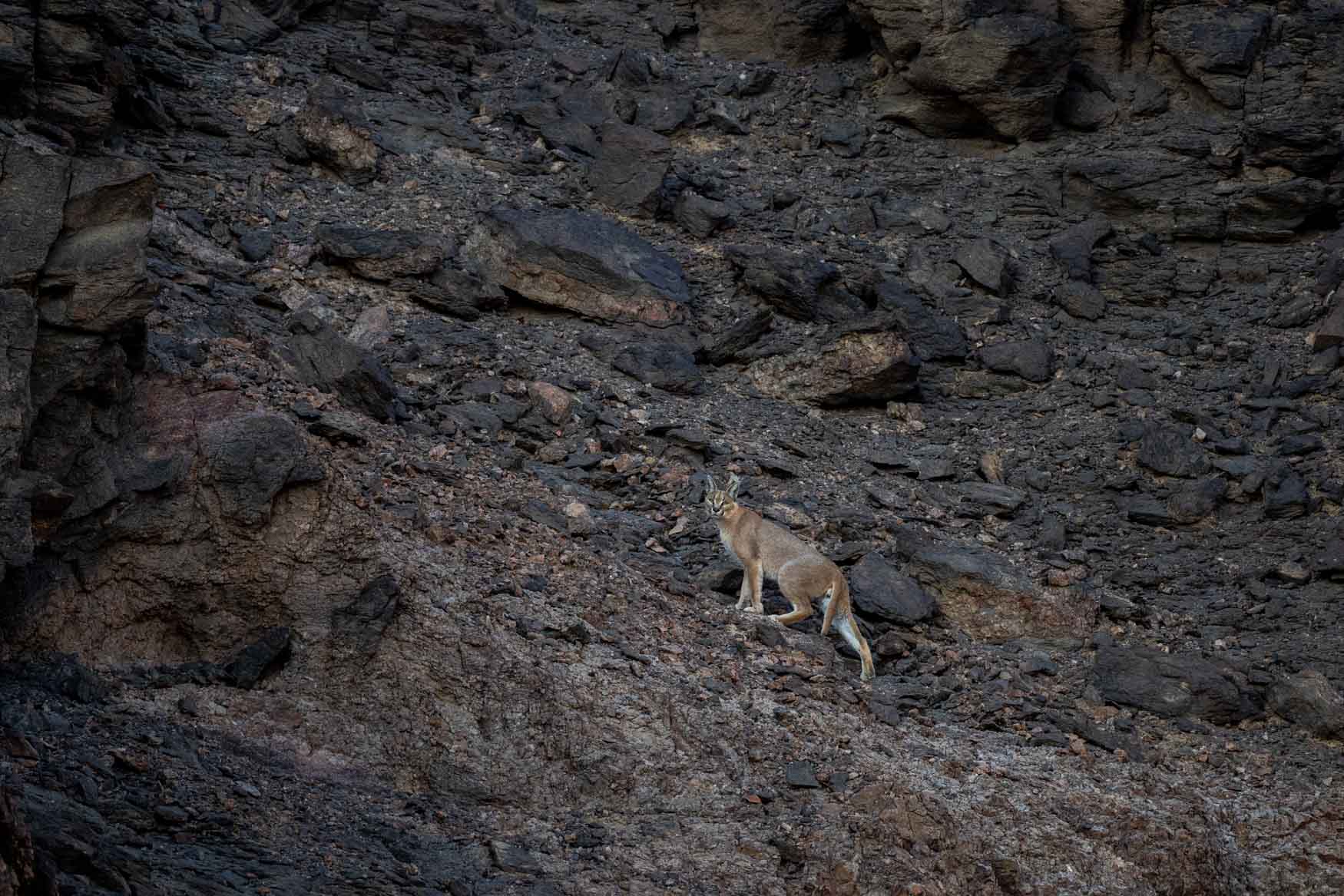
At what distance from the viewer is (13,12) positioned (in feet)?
45.8

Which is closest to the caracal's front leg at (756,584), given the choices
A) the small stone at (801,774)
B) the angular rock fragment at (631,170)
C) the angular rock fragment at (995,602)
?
the angular rock fragment at (995,602)

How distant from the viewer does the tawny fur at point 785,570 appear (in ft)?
37.2

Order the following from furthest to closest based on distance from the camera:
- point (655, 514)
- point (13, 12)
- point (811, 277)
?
point (811, 277) → point (13, 12) → point (655, 514)

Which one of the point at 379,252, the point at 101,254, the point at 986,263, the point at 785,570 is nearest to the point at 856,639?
the point at 785,570

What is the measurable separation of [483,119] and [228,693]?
12.3 metres

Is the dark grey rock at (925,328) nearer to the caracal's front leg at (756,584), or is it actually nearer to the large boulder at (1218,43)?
the caracal's front leg at (756,584)

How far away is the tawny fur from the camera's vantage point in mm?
11352

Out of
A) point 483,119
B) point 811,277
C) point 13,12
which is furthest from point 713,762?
point 483,119

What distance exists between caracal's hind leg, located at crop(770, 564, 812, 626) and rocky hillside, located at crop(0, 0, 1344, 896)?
1.00 feet

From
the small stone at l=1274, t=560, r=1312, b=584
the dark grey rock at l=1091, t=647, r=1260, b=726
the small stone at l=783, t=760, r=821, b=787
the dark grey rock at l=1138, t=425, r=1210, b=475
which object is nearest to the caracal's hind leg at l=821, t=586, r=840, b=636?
the small stone at l=783, t=760, r=821, b=787

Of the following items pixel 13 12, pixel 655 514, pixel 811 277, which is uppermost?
pixel 13 12

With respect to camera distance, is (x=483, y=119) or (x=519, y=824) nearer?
(x=519, y=824)

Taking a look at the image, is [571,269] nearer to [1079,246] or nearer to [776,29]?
→ [1079,246]

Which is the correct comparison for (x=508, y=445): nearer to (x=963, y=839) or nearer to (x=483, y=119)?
(x=963, y=839)
